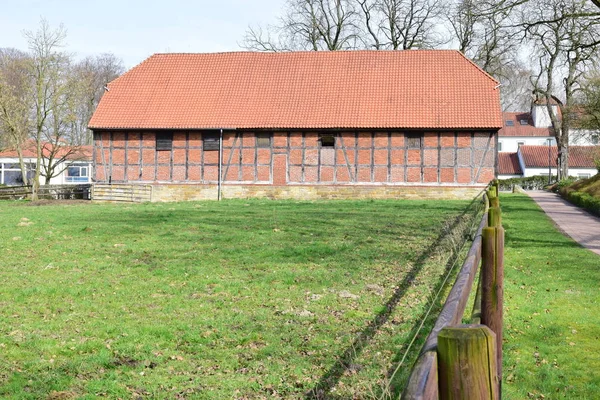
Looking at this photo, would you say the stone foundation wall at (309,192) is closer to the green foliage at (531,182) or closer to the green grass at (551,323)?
the green grass at (551,323)

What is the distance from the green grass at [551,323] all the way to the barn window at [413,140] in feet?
59.4

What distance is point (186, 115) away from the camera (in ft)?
108

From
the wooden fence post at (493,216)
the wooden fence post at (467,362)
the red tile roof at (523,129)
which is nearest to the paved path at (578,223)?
the wooden fence post at (493,216)

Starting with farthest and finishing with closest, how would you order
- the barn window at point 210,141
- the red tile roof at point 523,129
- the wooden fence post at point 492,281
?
1. the red tile roof at point 523,129
2. the barn window at point 210,141
3. the wooden fence post at point 492,281

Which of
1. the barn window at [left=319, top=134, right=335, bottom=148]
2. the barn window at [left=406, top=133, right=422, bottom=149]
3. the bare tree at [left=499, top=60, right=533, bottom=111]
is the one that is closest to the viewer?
the barn window at [left=406, top=133, right=422, bottom=149]

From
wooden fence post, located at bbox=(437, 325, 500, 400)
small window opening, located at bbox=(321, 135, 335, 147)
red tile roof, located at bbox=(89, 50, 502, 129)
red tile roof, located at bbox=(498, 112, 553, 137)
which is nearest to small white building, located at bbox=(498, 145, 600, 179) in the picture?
red tile roof, located at bbox=(498, 112, 553, 137)

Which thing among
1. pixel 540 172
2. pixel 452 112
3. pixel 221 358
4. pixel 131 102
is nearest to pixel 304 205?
pixel 452 112

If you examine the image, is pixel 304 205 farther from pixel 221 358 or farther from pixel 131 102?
pixel 221 358

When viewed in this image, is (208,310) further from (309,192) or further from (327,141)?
(327,141)

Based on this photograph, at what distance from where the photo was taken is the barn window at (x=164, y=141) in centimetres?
3275

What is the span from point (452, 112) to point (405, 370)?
1045 inches

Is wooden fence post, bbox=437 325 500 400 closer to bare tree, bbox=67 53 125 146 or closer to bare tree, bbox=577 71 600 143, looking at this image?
bare tree, bbox=577 71 600 143

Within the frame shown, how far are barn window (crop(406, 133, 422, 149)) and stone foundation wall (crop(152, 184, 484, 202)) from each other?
1.90 metres

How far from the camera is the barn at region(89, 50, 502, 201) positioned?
3105 cm
